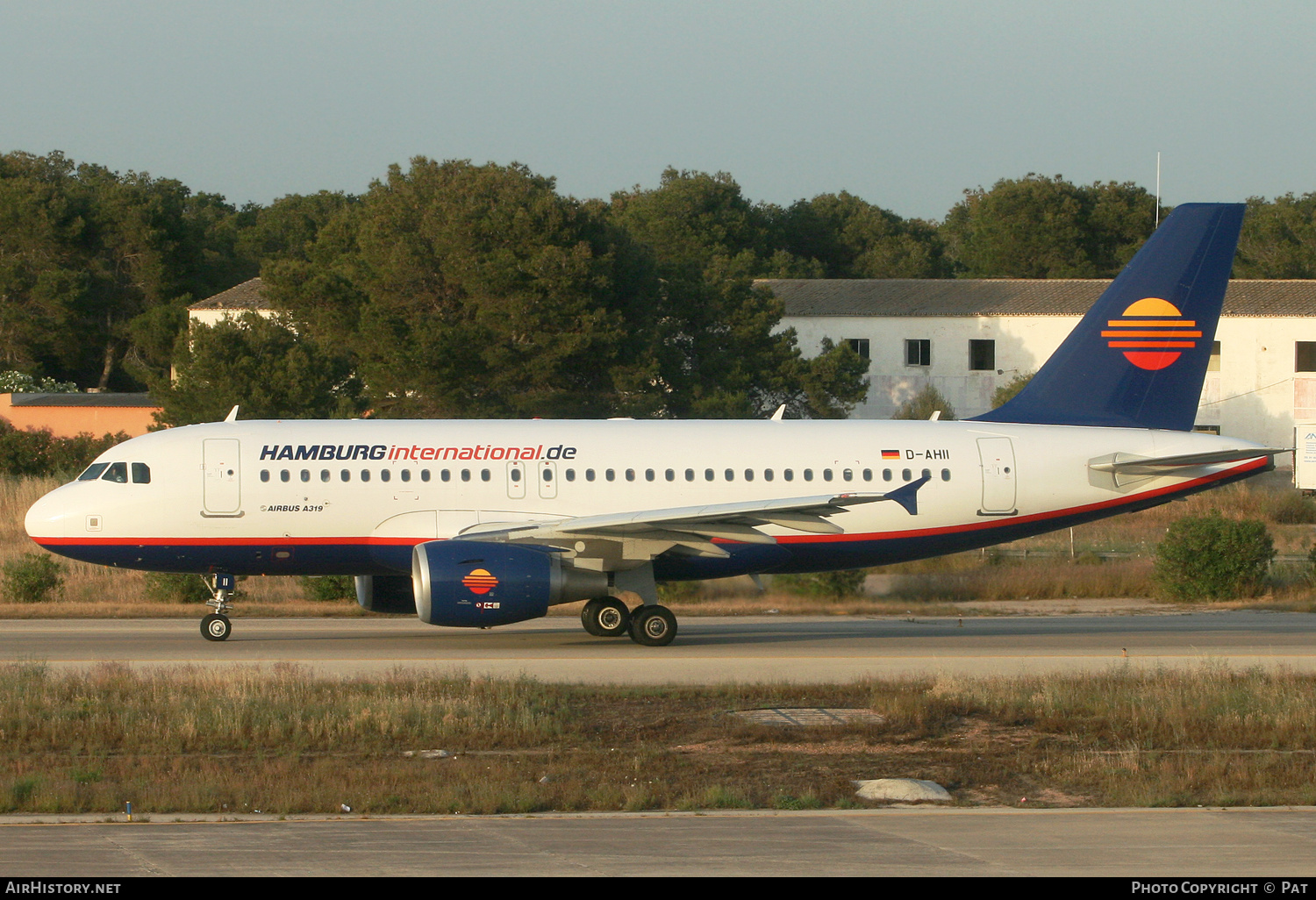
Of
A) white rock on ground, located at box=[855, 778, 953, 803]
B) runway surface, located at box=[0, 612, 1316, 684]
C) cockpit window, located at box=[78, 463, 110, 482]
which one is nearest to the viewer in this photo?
white rock on ground, located at box=[855, 778, 953, 803]

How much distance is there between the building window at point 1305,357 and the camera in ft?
219

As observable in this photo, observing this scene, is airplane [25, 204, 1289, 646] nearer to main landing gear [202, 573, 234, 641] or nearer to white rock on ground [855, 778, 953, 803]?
main landing gear [202, 573, 234, 641]

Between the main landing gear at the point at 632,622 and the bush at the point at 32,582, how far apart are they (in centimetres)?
1279

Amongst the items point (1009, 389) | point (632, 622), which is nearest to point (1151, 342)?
point (632, 622)

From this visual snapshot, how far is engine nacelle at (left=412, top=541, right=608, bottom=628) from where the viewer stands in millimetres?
20734

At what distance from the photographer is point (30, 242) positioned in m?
79.6

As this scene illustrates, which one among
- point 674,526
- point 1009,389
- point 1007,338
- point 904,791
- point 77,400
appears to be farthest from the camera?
point 1007,338

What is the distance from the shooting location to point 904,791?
12422mm

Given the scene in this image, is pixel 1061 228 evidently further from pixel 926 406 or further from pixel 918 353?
pixel 926 406

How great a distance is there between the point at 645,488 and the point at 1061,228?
76080 mm

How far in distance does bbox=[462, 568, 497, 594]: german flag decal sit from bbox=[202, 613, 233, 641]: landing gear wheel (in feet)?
14.5

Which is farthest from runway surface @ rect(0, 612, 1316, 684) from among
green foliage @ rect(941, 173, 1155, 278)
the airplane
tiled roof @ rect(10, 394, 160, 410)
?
green foliage @ rect(941, 173, 1155, 278)

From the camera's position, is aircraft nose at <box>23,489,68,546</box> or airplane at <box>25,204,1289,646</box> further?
aircraft nose at <box>23,489,68,546</box>

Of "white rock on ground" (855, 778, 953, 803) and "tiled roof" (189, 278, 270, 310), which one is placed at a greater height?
"tiled roof" (189, 278, 270, 310)
